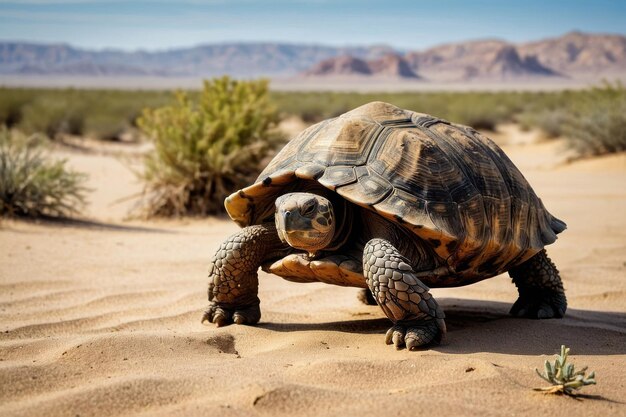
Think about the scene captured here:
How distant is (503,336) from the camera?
4.39 metres

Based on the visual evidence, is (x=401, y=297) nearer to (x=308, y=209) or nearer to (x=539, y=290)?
(x=308, y=209)

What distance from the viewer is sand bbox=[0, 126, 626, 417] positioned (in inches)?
120

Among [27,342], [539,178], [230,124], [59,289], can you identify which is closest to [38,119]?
[230,124]

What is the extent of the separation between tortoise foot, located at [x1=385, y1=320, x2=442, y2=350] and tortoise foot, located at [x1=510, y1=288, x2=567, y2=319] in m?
1.37

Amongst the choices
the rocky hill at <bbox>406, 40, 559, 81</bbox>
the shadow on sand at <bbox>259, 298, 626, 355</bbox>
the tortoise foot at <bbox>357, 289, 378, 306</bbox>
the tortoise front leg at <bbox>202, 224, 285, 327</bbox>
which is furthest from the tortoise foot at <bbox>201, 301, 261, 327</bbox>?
the rocky hill at <bbox>406, 40, 559, 81</bbox>

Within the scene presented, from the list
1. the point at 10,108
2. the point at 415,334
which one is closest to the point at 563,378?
the point at 415,334

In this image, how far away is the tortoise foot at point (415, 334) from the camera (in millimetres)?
3867

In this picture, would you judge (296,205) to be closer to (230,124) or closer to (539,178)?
(230,124)

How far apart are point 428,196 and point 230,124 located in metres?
6.99

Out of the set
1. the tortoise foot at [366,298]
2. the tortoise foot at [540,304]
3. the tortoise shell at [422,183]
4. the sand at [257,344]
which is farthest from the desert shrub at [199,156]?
the tortoise foot at [540,304]

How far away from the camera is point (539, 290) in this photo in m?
5.13

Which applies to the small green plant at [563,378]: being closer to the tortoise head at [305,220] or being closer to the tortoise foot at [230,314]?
the tortoise head at [305,220]

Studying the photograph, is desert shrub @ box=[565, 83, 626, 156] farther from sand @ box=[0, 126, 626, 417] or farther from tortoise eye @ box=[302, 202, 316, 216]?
tortoise eye @ box=[302, 202, 316, 216]

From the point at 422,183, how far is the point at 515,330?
1174 mm
